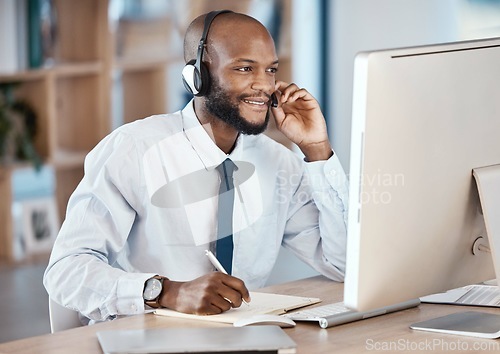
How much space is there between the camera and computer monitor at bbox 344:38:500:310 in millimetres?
1370

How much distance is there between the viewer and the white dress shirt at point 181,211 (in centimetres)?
190

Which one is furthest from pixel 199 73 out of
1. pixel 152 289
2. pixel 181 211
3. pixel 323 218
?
pixel 152 289

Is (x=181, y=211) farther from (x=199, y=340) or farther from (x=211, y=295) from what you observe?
(x=199, y=340)

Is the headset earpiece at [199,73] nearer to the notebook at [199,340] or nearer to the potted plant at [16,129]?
the notebook at [199,340]

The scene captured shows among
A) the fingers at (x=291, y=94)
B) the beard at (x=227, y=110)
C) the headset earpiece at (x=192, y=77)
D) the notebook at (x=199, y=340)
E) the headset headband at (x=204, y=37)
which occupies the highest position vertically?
the headset headband at (x=204, y=37)

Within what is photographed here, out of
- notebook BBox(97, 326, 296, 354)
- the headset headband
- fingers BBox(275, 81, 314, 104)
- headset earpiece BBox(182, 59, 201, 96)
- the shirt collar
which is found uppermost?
the headset headband

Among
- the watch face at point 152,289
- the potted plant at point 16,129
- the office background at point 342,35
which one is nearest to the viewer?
the watch face at point 152,289

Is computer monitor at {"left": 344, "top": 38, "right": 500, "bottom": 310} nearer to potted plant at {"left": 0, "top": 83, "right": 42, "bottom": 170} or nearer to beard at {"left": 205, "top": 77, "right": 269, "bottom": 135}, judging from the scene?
beard at {"left": 205, "top": 77, "right": 269, "bottom": 135}

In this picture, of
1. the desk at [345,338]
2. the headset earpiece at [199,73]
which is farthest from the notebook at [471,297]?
the headset earpiece at [199,73]

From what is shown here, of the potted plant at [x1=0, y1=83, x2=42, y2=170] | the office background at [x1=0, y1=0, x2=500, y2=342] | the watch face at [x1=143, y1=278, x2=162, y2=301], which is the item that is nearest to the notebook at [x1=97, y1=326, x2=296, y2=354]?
the watch face at [x1=143, y1=278, x2=162, y2=301]

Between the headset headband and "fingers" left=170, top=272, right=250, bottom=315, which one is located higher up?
the headset headband

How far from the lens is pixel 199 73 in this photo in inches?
84.0

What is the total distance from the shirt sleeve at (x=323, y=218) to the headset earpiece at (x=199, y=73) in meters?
0.32

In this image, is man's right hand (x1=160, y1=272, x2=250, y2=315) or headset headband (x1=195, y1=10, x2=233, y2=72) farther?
headset headband (x1=195, y1=10, x2=233, y2=72)
